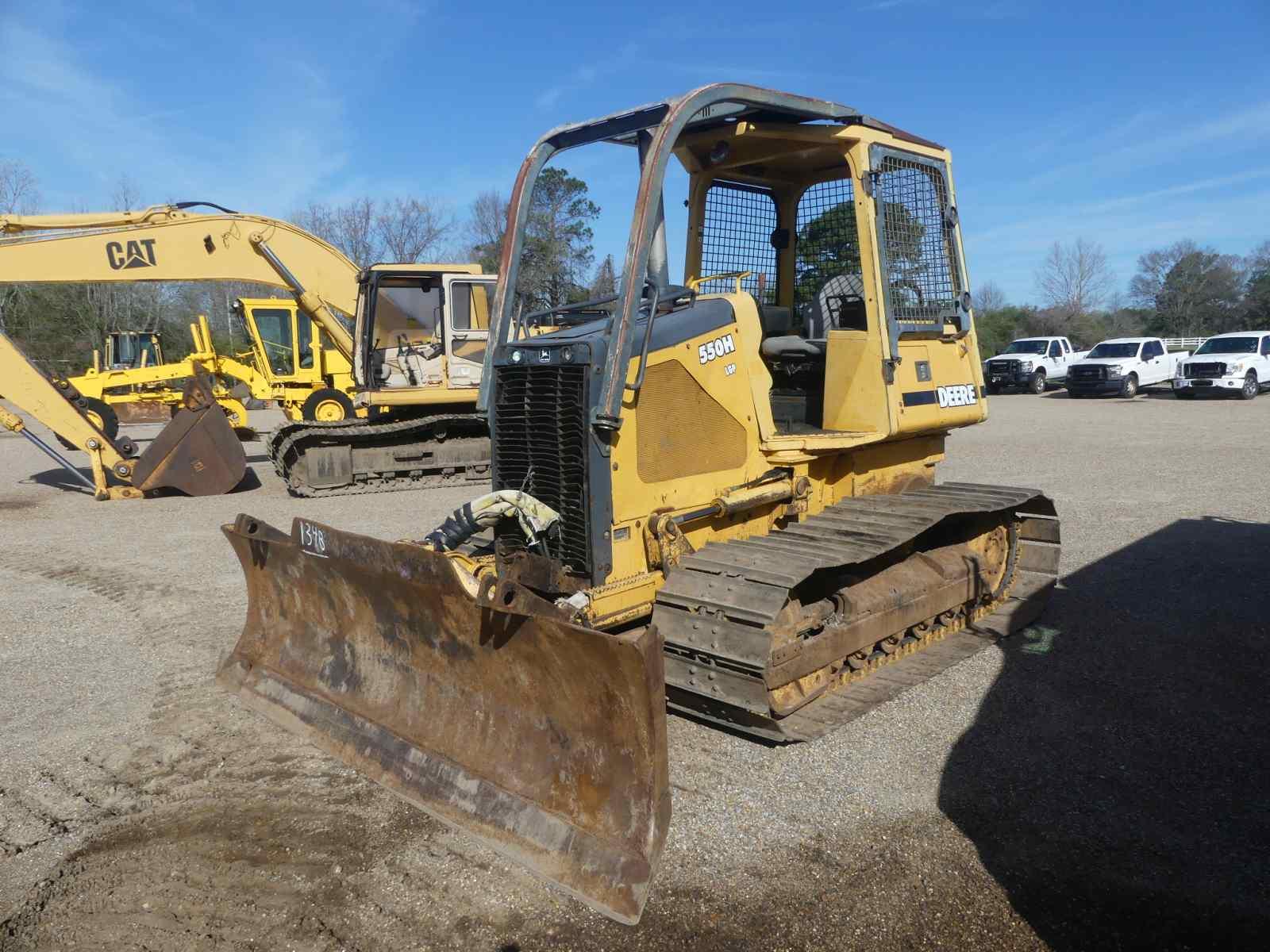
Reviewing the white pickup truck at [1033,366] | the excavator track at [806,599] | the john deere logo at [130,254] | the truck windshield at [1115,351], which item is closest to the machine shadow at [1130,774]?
the excavator track at [806,599]

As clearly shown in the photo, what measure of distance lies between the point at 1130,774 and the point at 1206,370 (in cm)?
2442

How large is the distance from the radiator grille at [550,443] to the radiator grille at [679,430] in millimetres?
318

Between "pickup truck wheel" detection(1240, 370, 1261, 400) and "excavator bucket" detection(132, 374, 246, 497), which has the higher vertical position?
"excavator bucket" detection(132, 374, 246, 497)

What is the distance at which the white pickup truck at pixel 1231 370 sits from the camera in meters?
23.9

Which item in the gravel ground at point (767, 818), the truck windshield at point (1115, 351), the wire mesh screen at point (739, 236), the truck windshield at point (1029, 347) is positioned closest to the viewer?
the gravel ground at point (767, 818)

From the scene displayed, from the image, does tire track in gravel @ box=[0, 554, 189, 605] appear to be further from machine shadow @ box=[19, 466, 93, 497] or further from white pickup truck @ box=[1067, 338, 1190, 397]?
white pickup truck @ box=[1067, 338, 1190, 397]

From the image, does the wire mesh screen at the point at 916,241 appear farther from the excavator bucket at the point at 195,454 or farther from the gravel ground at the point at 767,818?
the excavator bucket at the point at 195,454

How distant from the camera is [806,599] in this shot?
4.75 meters

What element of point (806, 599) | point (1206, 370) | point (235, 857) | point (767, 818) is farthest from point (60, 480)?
point (1206, 370)

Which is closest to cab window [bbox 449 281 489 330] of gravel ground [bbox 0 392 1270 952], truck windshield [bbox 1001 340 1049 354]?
gravel ground [bbox 0 392 1270 952]

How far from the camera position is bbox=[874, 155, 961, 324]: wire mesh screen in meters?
5.19

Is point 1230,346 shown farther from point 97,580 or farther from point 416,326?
point 97,580

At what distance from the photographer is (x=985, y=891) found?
3102 millimetres

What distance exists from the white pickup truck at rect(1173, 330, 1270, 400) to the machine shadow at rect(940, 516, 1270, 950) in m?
21.1
